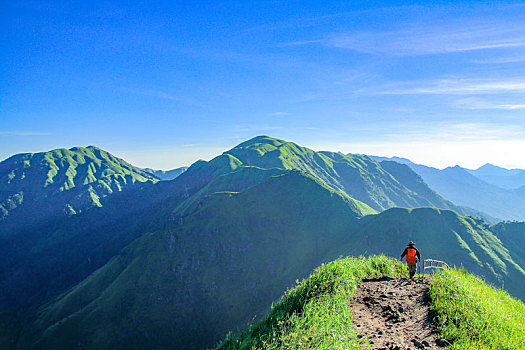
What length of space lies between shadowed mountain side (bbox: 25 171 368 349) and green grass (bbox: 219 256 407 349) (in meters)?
95.2

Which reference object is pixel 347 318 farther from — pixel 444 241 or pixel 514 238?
pixel 514 238

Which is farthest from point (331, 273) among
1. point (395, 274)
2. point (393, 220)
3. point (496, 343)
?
point (393, 220)

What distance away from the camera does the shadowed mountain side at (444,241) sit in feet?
307

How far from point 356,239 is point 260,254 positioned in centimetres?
4990

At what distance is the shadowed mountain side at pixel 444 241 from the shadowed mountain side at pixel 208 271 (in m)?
18.2

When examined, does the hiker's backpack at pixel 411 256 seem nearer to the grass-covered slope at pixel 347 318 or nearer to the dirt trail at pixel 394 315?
the dirt trail at pixel 394 315

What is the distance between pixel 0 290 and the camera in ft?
636

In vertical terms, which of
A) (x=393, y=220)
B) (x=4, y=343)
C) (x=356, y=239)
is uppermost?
(x=393, y=220)

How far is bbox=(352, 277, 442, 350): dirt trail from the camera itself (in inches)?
348

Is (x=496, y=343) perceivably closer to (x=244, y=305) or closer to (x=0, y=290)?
(x=244, y=305)

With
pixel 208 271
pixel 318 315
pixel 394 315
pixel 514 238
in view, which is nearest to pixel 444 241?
pixel 514 238

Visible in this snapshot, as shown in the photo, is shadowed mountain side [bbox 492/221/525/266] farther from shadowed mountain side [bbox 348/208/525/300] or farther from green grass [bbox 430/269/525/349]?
green grass [bbox 430/269/525/349]

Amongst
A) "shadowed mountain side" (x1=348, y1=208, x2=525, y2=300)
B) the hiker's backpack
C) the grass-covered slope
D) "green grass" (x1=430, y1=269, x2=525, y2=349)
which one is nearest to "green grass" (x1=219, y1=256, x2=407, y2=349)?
the grass-covered slope

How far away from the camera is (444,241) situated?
10494cm
